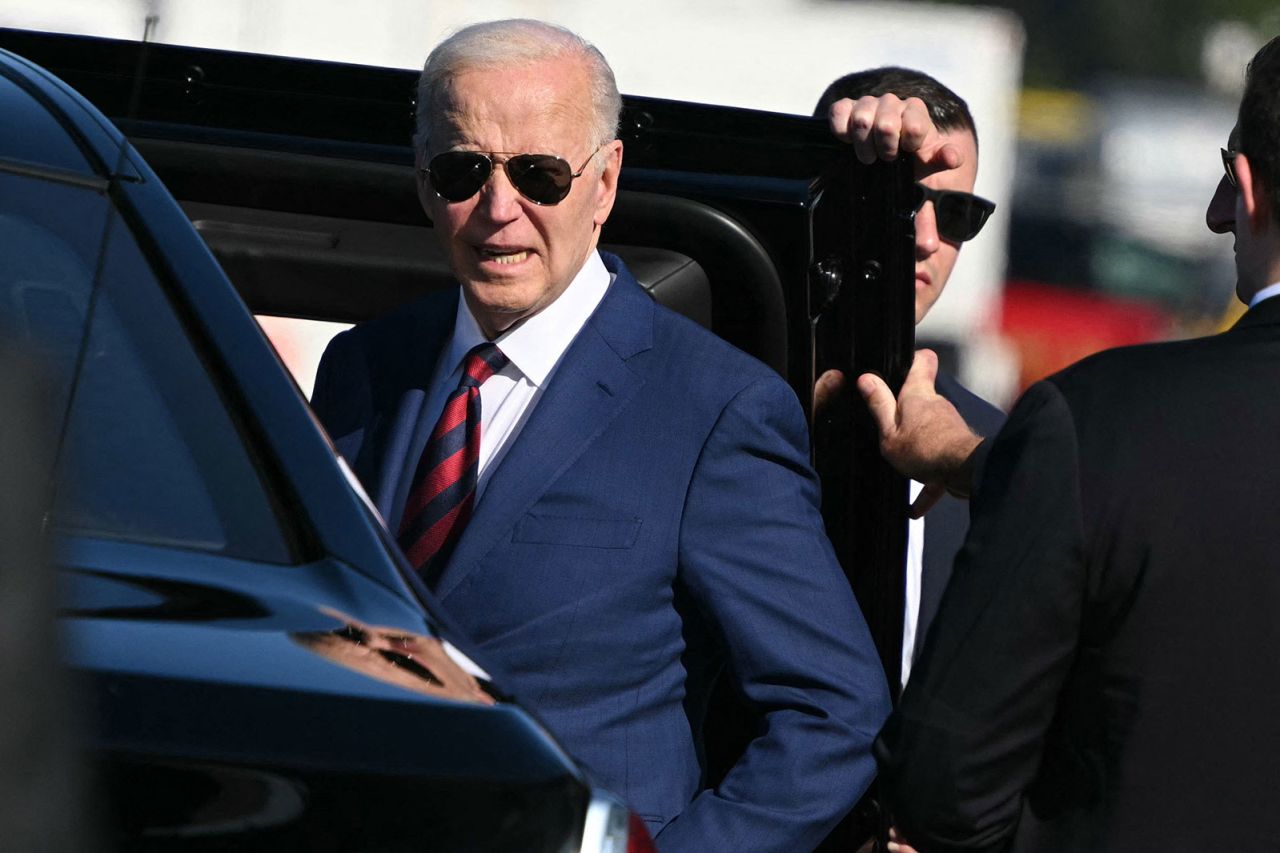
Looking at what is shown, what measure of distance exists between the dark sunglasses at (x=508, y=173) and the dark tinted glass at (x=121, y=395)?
105 cm

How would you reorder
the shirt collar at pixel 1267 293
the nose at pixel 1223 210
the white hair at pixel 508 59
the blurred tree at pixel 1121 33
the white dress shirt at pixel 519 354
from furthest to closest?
the blurred tree at pixel 1121 33, the white hair at pixel 508 59, the white dress shirt at pixel 519 354, the nose at pixel 1223 210, the shirt collar at pixel 1267 293

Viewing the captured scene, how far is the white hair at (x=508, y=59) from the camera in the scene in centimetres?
296

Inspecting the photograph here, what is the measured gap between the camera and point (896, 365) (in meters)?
3.00

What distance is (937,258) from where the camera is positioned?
4031 mm

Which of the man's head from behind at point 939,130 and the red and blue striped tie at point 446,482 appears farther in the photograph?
the man's head from behind at point 939,130

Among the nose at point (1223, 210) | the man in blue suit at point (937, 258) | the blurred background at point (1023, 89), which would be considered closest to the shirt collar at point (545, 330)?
the man in blue suit at point (937, 258)

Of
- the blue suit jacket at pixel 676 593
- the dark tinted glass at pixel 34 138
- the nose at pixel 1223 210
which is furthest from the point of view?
the blue suit jacket at pixel 676 593

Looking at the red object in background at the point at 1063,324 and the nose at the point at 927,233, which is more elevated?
the nose at the point at 927,233

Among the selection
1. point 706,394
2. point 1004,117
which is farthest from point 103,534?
point 1004,117

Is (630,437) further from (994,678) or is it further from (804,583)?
(994,678)

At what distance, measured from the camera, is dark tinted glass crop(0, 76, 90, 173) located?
192cm

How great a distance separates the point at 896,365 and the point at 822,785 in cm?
67

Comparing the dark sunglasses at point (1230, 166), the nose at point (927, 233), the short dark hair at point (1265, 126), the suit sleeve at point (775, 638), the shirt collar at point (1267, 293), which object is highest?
the short dark hair at point (1265, 126)

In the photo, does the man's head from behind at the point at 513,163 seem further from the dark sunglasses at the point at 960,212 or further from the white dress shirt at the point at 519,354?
the dark sunglasses at the point at 960,212
